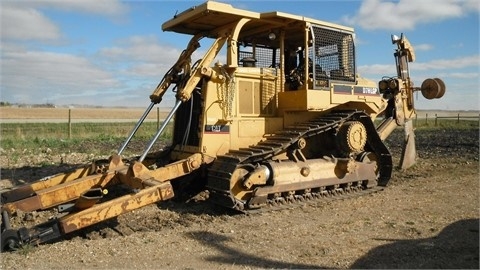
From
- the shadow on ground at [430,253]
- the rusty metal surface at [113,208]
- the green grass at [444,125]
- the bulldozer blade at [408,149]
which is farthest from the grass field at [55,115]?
the green grass at [444,125]

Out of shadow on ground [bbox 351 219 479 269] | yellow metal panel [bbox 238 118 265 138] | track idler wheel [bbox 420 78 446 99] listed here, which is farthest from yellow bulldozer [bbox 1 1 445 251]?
shadow on ground [bbox 351 219 479 269]

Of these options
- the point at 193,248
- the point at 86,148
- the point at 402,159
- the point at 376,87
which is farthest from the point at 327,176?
the point at 86,148

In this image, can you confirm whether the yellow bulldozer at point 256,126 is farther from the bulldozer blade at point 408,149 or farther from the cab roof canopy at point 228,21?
the bulldozer blade at point 408,149

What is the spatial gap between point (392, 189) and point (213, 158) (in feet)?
13.4

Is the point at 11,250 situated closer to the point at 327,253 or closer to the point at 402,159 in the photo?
the point at 327,253

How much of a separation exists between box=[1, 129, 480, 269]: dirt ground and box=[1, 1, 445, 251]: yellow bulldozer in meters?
0.53

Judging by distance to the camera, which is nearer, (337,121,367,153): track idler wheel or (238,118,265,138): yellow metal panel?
(238,118,265,138): yellow metal panel

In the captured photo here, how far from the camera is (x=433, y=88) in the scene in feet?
34.9

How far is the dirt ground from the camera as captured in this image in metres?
4.93

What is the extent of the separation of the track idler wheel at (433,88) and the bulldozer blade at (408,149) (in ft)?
3.14

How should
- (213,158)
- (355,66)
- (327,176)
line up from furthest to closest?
1. (355,66)
2. (327,176)
3. (213,158)

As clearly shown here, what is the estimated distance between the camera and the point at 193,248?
5457 millimetres

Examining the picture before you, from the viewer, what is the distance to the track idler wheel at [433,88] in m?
10.6

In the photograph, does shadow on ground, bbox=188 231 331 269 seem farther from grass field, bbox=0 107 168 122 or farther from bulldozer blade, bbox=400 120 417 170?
grass field, bbox=0 107 168 122
